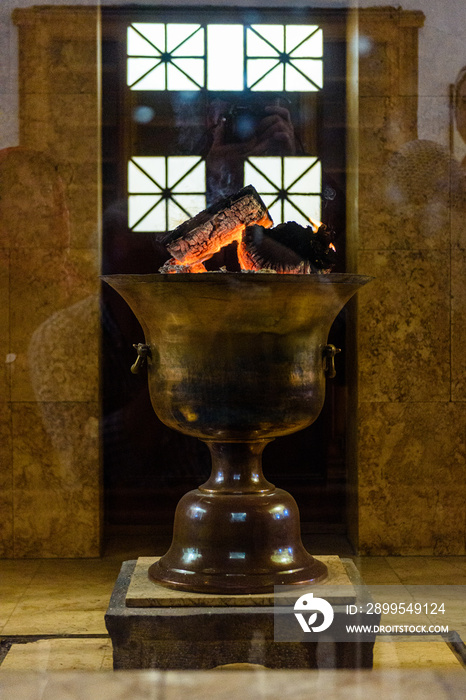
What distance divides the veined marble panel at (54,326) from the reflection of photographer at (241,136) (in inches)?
37.5

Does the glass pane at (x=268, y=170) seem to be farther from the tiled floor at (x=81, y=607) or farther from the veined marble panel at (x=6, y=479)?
the tiled floor at (x=81, y=607)

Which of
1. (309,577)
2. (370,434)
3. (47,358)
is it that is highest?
(47,358)

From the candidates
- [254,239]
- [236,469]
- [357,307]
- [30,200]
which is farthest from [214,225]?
[30,200]

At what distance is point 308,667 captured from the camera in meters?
2.75

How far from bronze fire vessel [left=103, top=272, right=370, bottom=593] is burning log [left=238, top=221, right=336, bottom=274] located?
0.20 m

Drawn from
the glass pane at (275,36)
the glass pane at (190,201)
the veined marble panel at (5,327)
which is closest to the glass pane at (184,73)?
the glass pane at (275,36)

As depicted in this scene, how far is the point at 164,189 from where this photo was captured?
4.88 m

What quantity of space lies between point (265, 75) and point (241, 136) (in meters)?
0.37

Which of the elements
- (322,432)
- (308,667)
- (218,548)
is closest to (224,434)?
(218,548)

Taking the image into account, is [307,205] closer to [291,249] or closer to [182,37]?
[182,37]

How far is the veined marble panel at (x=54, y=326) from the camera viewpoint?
14.7 feet

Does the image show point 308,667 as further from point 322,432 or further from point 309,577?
point 322,432

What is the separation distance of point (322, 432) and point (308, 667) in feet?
7.47

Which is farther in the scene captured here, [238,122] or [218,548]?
[238,122]
